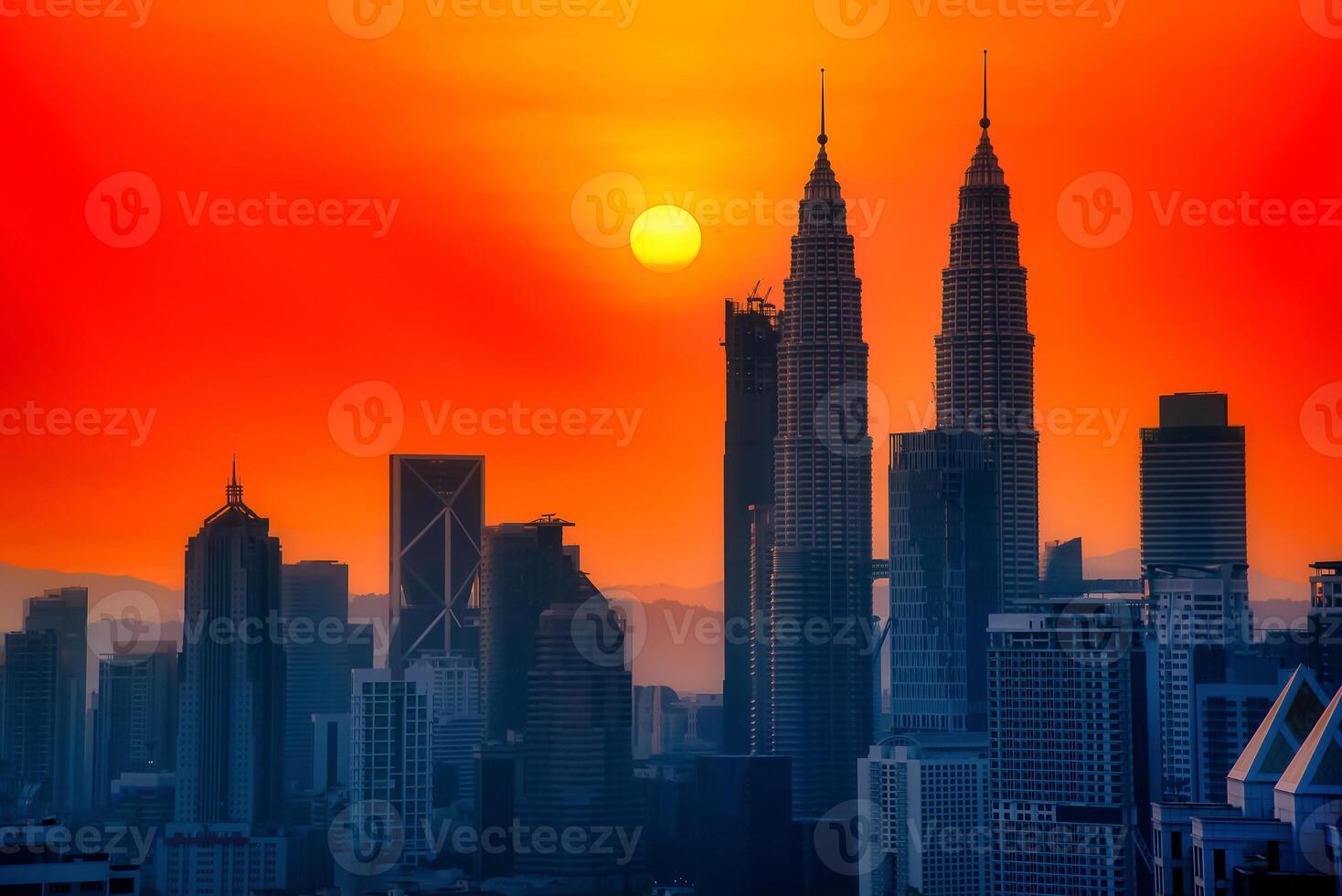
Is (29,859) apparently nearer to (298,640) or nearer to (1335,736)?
(1335,736)

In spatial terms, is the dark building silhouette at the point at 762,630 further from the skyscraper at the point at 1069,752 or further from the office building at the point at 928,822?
the skyscraper at the point at 1069,752

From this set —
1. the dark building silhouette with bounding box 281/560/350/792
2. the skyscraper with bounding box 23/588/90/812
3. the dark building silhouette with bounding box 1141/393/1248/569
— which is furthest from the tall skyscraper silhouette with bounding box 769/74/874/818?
the skyscraper with bounding box 23/588/90/812

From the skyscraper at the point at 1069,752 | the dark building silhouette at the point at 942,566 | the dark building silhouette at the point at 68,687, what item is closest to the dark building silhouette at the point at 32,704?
the dark building silhouette at the point at 68,687

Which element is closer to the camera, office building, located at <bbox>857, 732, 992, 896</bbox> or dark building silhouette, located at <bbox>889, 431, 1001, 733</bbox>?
office building, located at <bbox>857, 732, 992, 896</bbox>

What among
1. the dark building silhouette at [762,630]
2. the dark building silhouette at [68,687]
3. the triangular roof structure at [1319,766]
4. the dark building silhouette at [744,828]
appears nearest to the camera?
the triangular roof structure at [1319,766]

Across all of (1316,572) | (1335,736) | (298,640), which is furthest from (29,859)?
(298,640)

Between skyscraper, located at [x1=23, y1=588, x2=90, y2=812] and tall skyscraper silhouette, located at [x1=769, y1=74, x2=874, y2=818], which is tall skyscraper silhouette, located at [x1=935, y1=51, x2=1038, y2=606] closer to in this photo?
tall skyscraper silhouette, located at [x1=769, y1=74, x2=874, y2=818]
